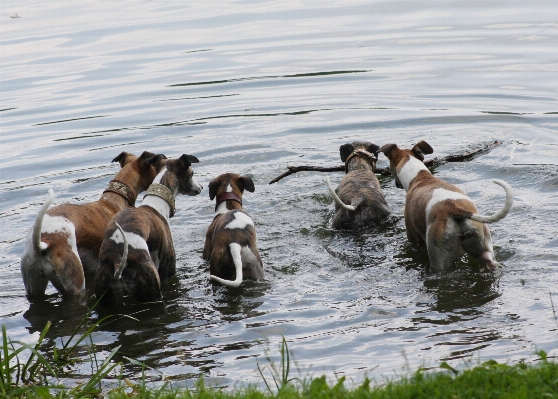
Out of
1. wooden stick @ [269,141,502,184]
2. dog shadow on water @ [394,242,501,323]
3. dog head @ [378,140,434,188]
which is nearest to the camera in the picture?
dog shadow on water @ [394,242,501,323]

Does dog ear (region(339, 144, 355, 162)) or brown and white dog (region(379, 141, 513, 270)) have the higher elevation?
dog ear (region(339, 144, 355, 162))

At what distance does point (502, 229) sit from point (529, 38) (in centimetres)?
1102

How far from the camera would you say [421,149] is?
33.9ft

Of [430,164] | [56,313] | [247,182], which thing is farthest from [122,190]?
[430,164]

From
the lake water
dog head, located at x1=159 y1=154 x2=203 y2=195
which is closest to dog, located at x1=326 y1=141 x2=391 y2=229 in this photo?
the lake water

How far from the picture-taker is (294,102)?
16.2 meters

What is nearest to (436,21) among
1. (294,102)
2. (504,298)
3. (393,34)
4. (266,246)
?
(393,34)

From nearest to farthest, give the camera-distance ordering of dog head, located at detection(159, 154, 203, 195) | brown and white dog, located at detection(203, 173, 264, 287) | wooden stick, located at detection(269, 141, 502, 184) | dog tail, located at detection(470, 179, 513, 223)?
dog tail, located at detection(470, 179, 513, 223) < brown and white dog, located at detection(203, 173, 264, 287) < dog head, located at detection(159, 154, 203, 195) < wooden stick, located at detection(269, 141, 502, 184)

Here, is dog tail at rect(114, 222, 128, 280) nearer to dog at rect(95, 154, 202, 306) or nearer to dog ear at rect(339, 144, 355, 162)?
dog at rect(95, 154, 202, 306)

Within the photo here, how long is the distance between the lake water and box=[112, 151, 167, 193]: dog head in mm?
999

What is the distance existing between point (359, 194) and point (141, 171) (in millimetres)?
2625

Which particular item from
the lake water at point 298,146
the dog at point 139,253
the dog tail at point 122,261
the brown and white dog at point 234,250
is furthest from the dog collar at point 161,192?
the dog tail at point 122,261

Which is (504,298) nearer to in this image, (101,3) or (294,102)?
(294,102)

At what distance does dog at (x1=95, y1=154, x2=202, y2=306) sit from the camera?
7.84 m
